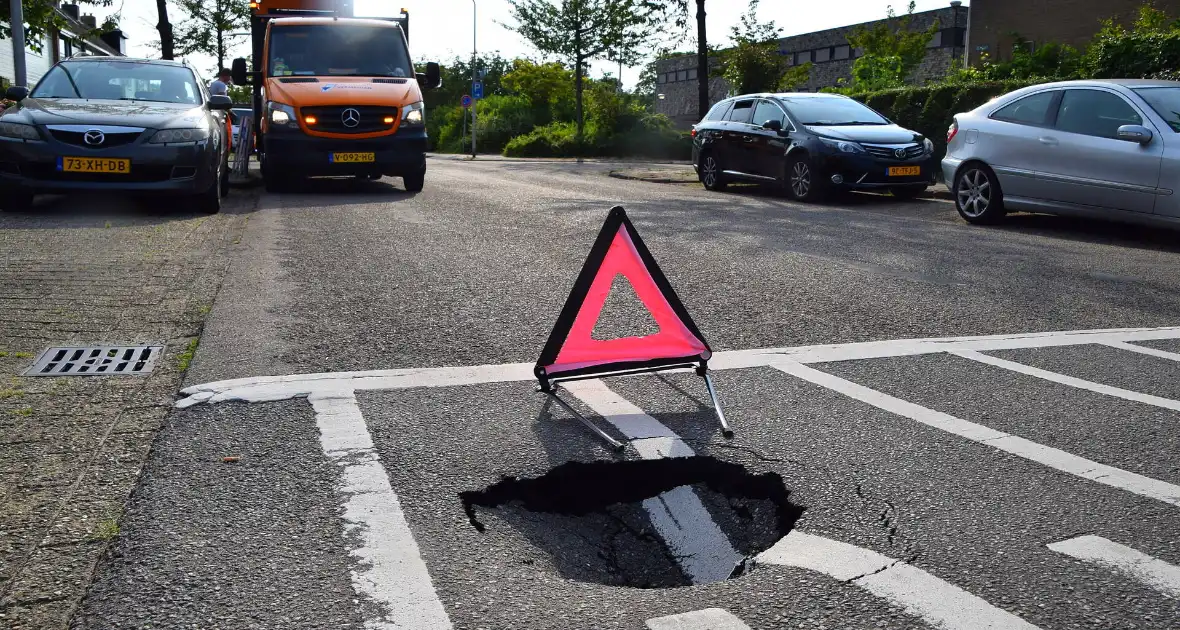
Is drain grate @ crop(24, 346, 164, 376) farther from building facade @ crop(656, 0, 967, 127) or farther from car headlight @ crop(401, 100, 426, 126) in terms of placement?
building facade @ crop(656, 0, 967, 127)

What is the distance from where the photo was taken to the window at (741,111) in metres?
16.9

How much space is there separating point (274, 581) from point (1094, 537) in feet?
7.62

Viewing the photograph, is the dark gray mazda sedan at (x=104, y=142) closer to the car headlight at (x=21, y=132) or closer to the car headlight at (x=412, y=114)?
the car headlight at (x=21, y=132)

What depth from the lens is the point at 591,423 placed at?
4281mm

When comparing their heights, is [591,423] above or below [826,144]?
below

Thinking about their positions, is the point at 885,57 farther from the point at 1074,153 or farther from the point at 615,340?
the point at 615,340

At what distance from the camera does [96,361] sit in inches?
202

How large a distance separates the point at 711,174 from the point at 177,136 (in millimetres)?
9080

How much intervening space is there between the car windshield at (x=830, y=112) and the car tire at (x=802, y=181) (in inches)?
24.1

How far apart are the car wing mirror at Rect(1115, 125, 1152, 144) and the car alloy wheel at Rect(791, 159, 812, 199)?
5062 millimetres

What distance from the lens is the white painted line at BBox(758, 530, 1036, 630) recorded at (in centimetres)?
266

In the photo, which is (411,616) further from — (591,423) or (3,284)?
(3,284)

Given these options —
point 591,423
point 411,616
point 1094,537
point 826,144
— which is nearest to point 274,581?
point 411,616

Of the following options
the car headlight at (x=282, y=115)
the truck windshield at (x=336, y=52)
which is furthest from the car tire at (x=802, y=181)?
the car headlight at (x=282, y=115)
